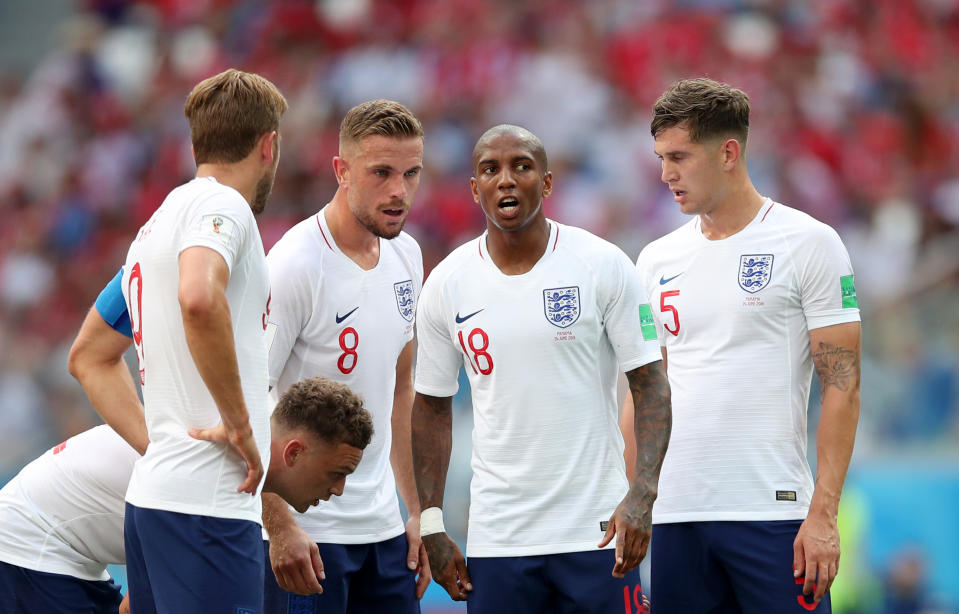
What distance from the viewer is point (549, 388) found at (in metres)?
4.59

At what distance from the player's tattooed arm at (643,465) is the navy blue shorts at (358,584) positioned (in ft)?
3.28

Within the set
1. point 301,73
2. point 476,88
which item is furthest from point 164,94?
point 476,88

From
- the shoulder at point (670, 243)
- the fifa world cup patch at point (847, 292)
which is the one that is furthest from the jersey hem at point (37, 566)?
the fifa world cup patch at point (847, 292)

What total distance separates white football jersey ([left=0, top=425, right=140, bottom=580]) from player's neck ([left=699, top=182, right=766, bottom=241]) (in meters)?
2.54

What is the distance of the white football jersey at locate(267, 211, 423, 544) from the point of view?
4.87 meters

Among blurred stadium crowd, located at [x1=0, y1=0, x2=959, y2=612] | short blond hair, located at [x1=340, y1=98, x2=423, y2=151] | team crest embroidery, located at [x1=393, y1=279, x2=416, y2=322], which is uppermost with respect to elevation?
blurred stadium crowd, located at [x1=0, y1=0, x2=959, y2=612]

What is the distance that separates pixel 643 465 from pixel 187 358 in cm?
172

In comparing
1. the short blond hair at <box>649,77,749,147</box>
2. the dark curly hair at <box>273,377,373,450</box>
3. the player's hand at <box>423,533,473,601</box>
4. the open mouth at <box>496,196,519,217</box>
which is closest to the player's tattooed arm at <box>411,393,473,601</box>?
the player's hand at <box>423,533,473,601</box>

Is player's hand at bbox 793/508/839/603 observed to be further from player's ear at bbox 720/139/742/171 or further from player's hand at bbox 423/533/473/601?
player's ear at bbox 720/139/742/171

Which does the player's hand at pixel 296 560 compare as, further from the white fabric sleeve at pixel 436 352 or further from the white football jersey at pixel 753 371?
the white football jersey at pixel 753 371

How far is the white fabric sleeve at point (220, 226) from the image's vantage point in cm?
384

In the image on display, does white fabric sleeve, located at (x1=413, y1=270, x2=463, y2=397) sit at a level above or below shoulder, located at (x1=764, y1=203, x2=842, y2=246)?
below

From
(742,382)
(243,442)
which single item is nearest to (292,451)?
(243,442)

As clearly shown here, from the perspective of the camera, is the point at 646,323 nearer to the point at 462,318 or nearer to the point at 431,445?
the point at 462,318
